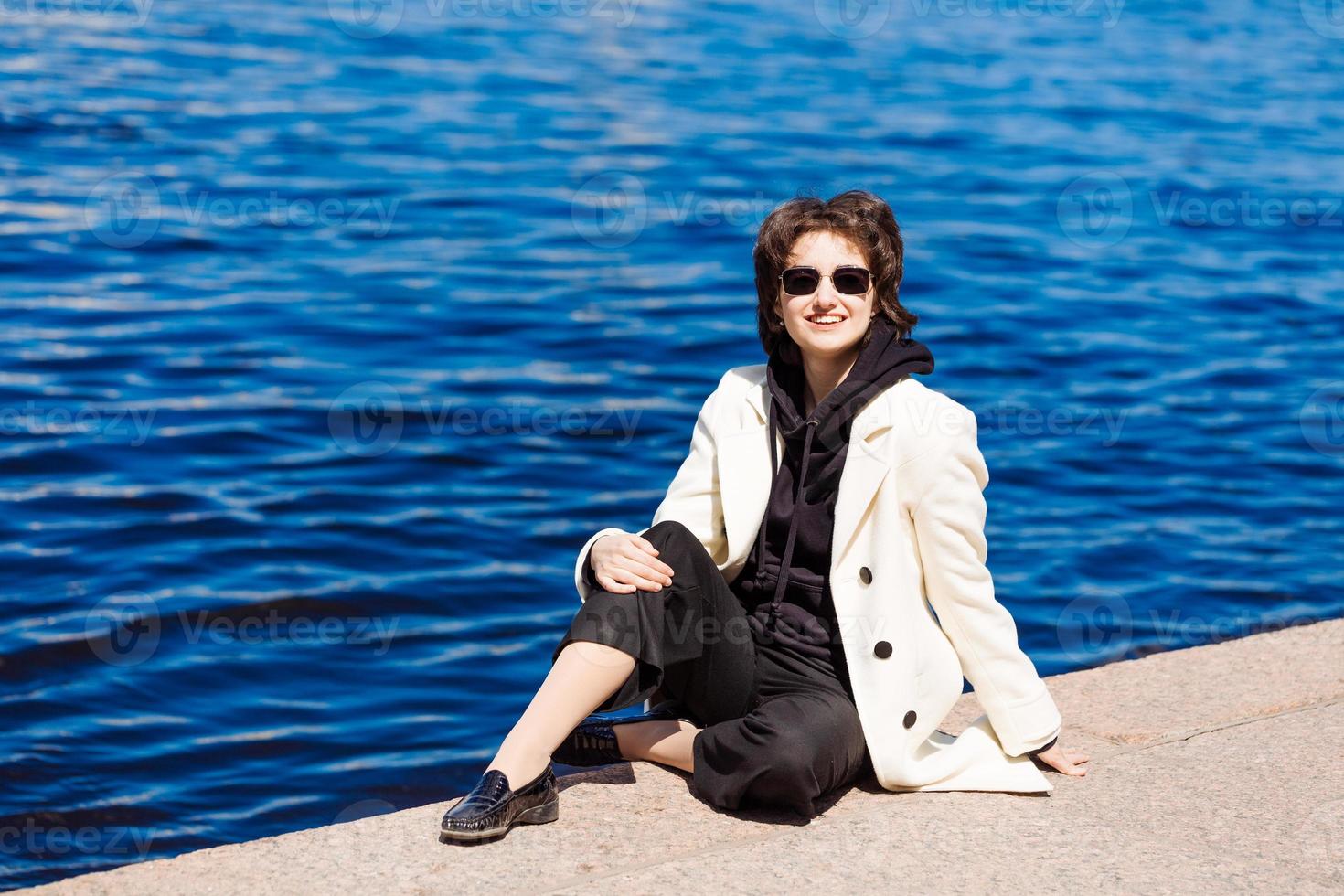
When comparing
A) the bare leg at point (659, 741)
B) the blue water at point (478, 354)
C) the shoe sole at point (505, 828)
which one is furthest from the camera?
the blue water at point (478, 354)

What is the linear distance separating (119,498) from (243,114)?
27.0 ft

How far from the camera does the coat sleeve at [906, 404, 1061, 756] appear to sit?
11.5ft

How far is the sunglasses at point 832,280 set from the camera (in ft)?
11.8

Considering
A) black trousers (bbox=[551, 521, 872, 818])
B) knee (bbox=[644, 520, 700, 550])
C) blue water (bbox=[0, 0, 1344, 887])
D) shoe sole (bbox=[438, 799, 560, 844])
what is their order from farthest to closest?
blue water (bbox=[0, 0, 1344, 887]), knee (bbox=[644, 520, 700, 550]), black trousers (bbox=[551, 521, 872, 818]), shoe sole (bbox=[438, 799, 560, 844])

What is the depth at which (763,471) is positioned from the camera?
371 cm

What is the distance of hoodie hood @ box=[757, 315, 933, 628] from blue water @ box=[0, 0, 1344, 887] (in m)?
2.14

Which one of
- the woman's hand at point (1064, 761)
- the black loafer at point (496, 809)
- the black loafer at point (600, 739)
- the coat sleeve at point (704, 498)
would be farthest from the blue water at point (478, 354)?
the woman's hand at point (1064, 761)

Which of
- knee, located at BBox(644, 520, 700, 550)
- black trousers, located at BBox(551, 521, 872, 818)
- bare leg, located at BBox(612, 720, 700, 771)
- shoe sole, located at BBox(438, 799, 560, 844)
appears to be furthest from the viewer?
bare leg, located at BBox(612, 720, 700, 771)

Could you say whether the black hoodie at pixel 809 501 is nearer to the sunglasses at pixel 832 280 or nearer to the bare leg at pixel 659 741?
the sunglasses at pixel 832 280

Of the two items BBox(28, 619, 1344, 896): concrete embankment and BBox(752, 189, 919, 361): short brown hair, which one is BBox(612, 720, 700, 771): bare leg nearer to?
BBox(28, 619, 1344, 896): concrete embankment

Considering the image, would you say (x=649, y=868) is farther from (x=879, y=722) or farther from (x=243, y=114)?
(x=243, y=114)

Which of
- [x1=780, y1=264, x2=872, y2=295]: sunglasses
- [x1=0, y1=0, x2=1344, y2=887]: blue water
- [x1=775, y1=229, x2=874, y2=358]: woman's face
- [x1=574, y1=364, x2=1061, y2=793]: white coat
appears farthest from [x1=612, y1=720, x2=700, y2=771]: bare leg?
[x1=0, y1=0, x2=1344, y2=887]: blue water

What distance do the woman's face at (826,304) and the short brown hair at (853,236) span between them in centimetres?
2

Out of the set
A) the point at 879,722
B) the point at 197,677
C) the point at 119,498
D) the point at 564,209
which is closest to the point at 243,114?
the point at 564,209
